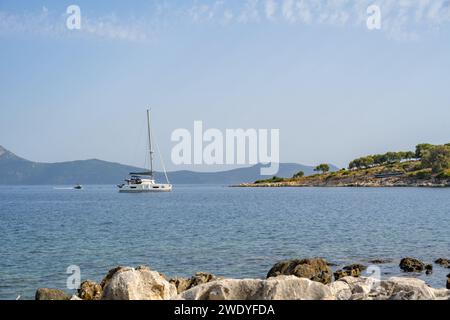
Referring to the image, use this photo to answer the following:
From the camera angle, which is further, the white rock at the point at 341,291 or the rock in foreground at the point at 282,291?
the white rock at the point at 341,291

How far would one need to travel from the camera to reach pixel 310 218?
63031 millimetres

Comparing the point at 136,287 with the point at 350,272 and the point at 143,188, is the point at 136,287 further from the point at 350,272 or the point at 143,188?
the point at 143,188

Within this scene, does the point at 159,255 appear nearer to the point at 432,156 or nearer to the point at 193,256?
the point at 193,256

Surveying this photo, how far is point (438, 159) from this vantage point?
176 metres

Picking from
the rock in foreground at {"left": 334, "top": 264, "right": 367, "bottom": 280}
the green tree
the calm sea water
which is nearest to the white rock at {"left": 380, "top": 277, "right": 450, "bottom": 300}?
the rock in foreground at {"left": 334, "top": 264, "right": 367, "bottom": 280}

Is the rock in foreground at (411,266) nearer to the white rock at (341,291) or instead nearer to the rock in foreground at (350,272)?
the rock in foreground at (350,272)

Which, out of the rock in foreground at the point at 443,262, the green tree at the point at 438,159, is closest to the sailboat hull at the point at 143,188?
the green tree at the point at 438,159

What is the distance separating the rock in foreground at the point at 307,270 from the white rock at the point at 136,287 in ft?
29.9

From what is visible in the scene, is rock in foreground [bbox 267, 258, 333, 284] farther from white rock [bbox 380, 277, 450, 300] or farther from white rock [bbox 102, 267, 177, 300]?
white rock [bbox 102, 267, 177, 300]

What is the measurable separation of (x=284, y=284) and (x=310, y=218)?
170ft

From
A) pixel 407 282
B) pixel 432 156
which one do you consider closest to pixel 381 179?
pixel 432 156

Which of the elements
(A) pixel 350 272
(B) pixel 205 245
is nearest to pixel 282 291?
(A) pixel 350 272

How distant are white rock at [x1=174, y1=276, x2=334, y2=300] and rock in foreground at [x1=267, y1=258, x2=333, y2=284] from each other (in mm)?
10068

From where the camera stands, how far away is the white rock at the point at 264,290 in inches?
476
